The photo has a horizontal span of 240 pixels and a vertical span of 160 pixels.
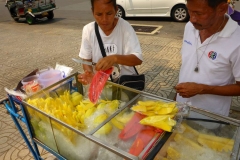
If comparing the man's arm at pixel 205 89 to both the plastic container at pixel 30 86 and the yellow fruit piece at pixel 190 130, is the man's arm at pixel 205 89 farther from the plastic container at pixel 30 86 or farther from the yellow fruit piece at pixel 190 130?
the plastic container at pixel 30 86

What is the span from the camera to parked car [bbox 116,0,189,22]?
24.4 ft

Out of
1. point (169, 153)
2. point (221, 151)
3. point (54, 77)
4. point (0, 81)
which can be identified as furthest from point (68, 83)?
point (0, 81)

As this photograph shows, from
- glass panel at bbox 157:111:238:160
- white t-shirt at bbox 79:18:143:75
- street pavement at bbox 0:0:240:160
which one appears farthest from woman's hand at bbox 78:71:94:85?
street pavement at bbox 0:0:240:160

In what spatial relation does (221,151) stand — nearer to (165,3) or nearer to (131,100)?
(131,100)

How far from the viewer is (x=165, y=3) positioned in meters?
7.48

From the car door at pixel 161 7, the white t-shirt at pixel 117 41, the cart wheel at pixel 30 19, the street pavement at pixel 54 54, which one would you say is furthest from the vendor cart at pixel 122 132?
the cart wheel at pixel 30 19

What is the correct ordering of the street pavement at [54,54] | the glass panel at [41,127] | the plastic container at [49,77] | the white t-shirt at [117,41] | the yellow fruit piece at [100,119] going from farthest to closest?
the street pavement at [54,54] → the plastic container at [49,77] → the white t-shirt at [117,41] → the glass panel at [41,127] → the yellow fruit piece at [100,119]

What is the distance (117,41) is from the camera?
67.1 inches

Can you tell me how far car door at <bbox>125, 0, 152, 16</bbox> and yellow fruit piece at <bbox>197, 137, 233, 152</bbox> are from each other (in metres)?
7.29

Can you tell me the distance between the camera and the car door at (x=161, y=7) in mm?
7470

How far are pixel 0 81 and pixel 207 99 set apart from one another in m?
4.05

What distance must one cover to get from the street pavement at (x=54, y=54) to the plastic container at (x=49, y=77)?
1035 millimetres

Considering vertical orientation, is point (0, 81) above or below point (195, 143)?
below

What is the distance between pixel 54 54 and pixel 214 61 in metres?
4.86
